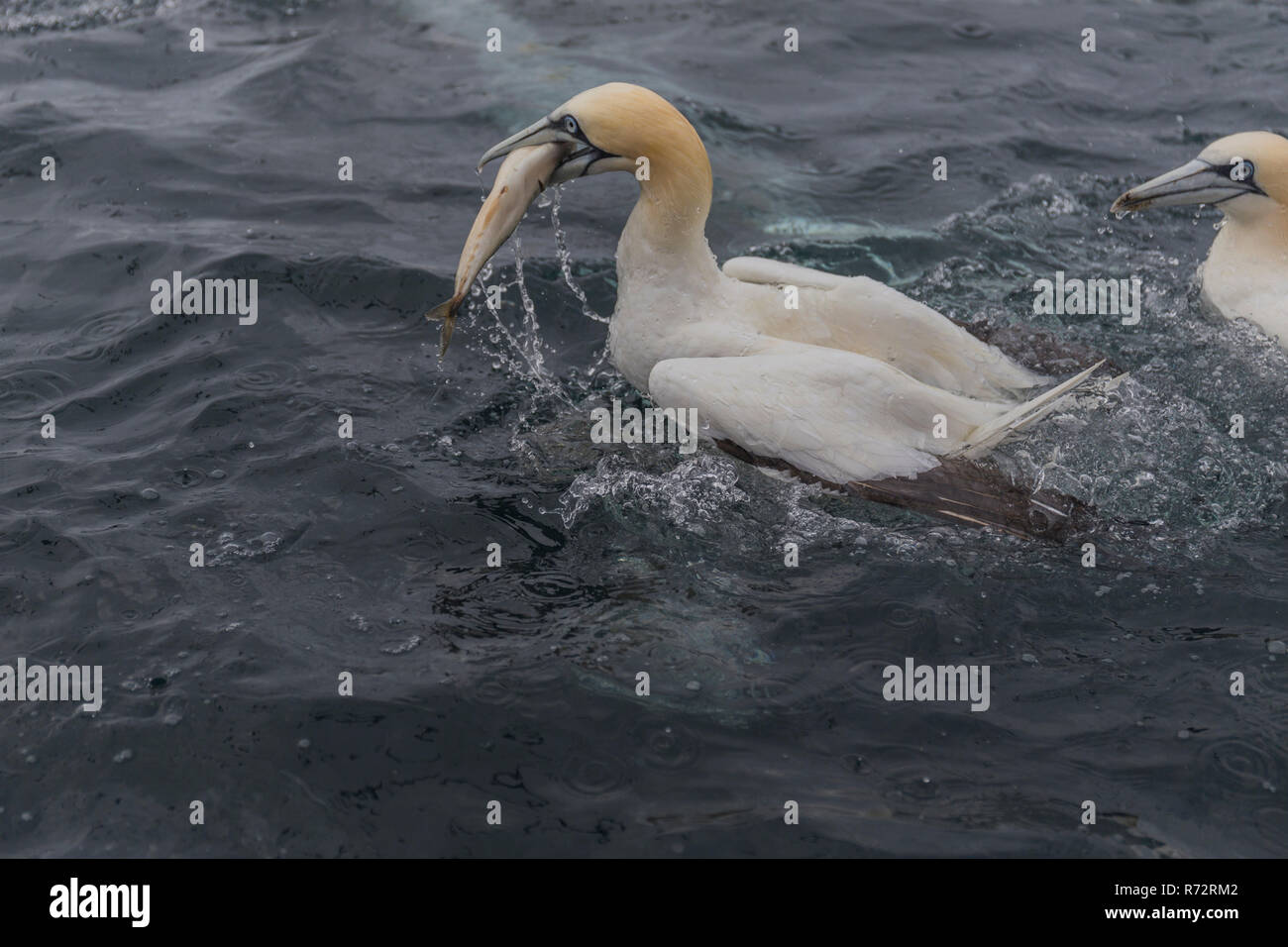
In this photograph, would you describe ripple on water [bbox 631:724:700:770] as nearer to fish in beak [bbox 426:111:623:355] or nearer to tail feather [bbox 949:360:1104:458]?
tail feather [bbox 949:360:1104:458]

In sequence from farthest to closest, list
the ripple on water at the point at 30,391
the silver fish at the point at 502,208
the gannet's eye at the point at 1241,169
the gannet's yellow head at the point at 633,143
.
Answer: the gannet's eye at the point at 1241,169
the ripple on water at the point at 30,391
the gannet's yellow head at the point at 633,143
the silver fish at the point at 502,208

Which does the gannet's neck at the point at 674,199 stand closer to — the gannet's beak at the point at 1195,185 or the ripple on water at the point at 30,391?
the gannet's beak at the point at 1195,185

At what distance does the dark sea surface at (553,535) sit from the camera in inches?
203

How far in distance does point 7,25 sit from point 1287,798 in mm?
11965

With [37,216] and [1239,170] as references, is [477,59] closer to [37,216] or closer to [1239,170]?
[37,216]

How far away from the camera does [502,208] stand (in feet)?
21.6

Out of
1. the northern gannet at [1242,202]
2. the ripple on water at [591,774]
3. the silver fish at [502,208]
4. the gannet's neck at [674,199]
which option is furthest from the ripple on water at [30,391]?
the northern gannet at [1242,202]

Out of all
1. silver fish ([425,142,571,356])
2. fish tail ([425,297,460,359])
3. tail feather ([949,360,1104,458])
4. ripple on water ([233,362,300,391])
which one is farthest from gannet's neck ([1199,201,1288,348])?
ripple on water ([233,362,300,391])

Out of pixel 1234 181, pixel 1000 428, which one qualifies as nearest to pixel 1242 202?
pixel 1234 181

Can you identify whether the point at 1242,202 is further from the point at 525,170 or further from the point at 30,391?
the point at 30,391

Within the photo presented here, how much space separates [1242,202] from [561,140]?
4.50 meters

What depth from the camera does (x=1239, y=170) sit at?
330 inches
